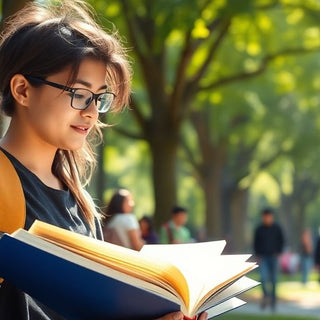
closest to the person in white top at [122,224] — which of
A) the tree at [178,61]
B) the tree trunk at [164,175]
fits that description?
the tree at [178,61]

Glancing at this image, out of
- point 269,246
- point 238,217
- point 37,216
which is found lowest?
point 37,216

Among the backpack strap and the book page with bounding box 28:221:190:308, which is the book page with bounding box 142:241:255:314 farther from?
the backpack strap

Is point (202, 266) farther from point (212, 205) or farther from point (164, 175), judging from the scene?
point (212, 205)

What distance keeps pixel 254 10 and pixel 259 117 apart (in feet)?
53.1

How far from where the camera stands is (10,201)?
2.52m

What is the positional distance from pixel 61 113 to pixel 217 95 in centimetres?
1917

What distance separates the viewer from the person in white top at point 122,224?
38.5 feet

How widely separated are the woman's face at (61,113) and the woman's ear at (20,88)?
0.05 ft

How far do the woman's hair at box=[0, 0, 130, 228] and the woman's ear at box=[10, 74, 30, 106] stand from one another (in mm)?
15

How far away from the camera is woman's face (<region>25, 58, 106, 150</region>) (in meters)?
2.70

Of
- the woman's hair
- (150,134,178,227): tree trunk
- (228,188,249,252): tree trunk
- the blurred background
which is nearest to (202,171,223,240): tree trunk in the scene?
the blurred background

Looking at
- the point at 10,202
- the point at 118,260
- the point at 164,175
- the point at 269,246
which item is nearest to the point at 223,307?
the point at 118,260

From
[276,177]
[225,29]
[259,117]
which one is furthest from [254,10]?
[276,177]

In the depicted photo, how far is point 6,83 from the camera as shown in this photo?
277 centimetres
